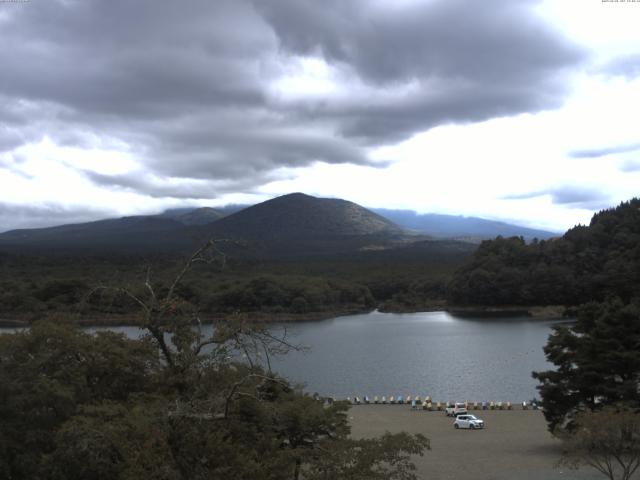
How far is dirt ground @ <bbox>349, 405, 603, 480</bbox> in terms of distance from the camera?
56.9 feet

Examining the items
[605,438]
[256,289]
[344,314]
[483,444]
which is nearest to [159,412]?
[605,438]

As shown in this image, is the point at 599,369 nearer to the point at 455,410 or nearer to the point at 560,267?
the point at 455,410

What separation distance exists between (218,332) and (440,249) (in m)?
180

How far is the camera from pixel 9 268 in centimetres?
→ 10556

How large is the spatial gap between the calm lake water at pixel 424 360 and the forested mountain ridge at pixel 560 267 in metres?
17.1

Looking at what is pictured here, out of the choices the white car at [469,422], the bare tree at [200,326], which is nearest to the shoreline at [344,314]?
the white car at [469,422]

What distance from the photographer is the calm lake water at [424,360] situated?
35.5m

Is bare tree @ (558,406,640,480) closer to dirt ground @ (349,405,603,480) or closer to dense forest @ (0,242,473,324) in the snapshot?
dirt ground @ (349,405,603,480)

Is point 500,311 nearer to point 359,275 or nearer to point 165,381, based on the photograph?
point 359,275

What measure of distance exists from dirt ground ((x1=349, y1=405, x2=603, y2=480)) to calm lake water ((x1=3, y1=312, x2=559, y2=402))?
4316mm

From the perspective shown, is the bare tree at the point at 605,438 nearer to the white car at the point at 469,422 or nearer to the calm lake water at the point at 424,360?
the white car at the point at 469,422

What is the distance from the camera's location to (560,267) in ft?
286

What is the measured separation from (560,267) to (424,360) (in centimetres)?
5000

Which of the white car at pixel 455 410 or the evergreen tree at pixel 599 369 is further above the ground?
the evergreen tree at pixel 599 369
